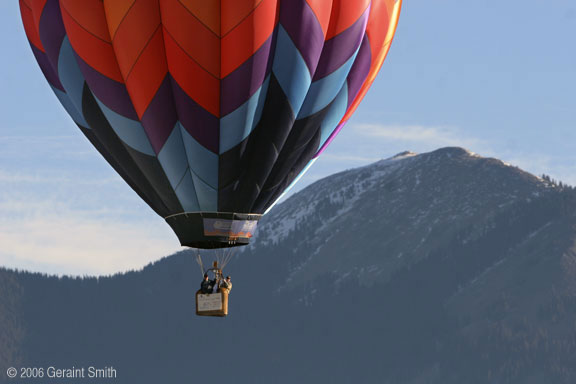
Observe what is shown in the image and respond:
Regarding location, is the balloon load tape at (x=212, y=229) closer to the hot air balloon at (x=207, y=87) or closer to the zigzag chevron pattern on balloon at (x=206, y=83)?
the hot air balloon at (x=207, y=87)

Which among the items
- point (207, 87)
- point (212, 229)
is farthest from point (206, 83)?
point (212, 229)

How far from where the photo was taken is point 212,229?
39.1m

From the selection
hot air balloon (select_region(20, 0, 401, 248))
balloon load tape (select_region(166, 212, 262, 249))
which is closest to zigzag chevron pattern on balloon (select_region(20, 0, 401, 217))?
hot air balloon (select_region(20, 0, 401, 248))

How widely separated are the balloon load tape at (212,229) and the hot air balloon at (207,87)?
0.14 ft

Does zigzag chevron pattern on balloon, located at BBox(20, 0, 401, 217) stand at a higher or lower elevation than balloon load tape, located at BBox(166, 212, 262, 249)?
higher

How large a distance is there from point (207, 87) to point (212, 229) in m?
4.51

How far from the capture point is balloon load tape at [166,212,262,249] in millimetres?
39094

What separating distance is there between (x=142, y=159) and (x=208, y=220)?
3.23 meters

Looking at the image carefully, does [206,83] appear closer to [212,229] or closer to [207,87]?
[207,87]

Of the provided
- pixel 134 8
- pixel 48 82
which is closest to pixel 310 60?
pixel 134 8

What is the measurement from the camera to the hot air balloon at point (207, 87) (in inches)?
1481

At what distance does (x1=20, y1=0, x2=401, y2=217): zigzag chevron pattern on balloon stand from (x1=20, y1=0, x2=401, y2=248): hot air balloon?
0.04 m

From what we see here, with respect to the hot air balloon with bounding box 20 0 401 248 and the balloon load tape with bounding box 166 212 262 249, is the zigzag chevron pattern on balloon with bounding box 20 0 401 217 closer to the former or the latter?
the hot air balloon with bounding box 20 0 401 248

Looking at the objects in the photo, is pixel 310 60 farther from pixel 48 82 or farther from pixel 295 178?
pixel 48 82
